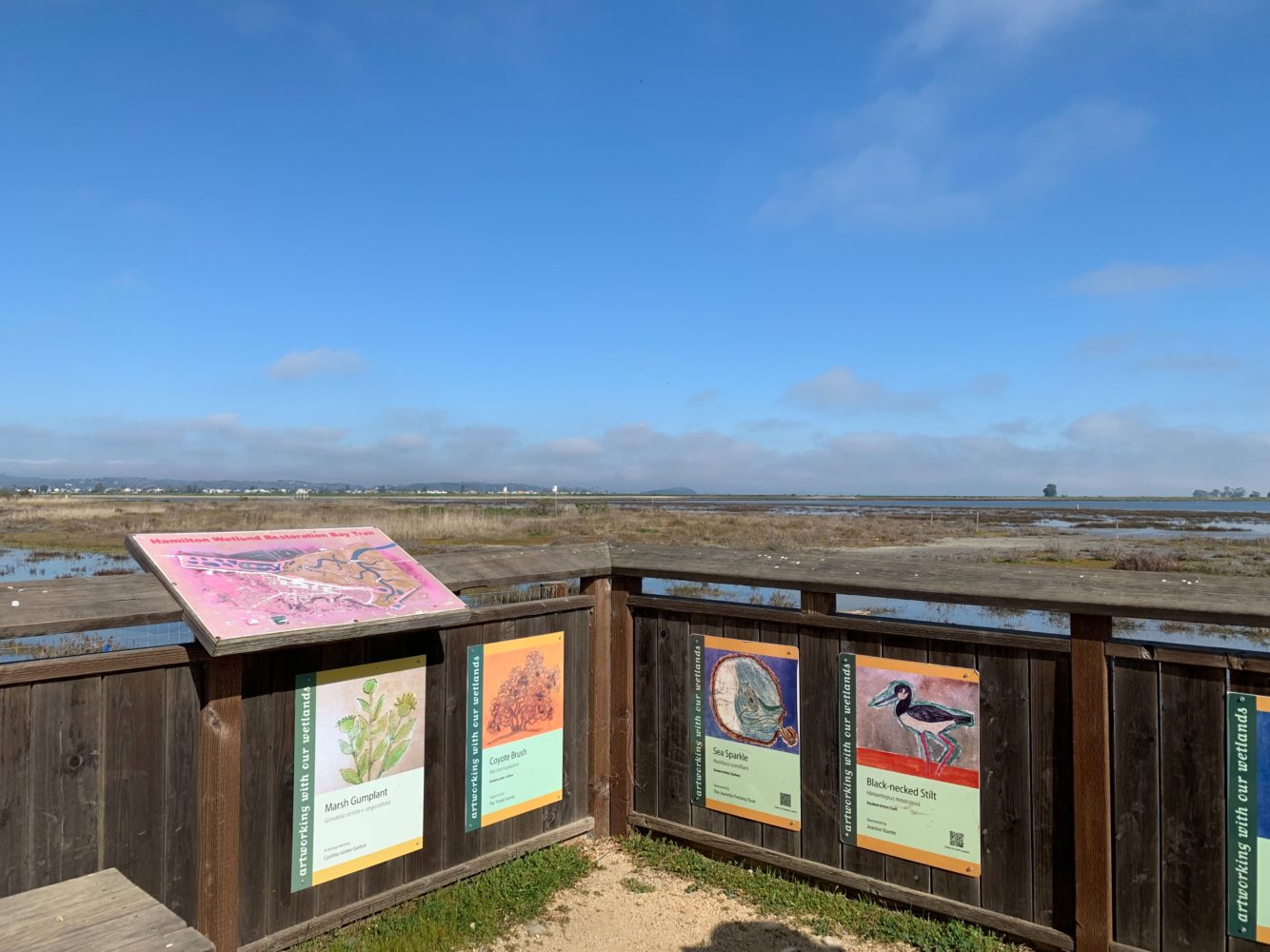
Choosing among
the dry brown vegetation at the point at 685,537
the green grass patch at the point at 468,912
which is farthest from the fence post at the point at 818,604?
the dry brown vegetation at the point at 685,537

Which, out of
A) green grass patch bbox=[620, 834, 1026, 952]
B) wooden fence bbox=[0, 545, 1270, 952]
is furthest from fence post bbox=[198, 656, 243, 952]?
green grass patch bbox=[620, 834, 1026, 952]

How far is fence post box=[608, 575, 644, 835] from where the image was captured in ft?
16.1

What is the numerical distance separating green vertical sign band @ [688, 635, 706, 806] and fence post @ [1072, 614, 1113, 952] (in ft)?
6.12

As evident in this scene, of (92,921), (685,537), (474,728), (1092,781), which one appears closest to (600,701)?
(474,728)

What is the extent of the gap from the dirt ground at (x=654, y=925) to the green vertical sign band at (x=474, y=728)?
61 centimetres

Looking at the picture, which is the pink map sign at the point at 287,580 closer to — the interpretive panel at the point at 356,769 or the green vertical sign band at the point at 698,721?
the interpretive panel at the point at 356,769

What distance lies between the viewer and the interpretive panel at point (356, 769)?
140 inches

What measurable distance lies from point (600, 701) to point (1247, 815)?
3.11m

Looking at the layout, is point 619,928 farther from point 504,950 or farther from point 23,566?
point 23,566

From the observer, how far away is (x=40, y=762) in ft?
9.26

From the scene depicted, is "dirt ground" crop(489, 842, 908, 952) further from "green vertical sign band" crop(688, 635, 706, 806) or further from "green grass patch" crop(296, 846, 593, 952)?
"green vertical sign band" crop(688, 635, 706, 806)

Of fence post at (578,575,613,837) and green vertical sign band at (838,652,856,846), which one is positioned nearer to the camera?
green vertical sign band at (838,652,856,846)

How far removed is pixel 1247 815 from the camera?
3.00m

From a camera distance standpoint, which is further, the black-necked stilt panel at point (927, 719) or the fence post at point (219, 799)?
the black-necked stilt panel at point (927, 719)
